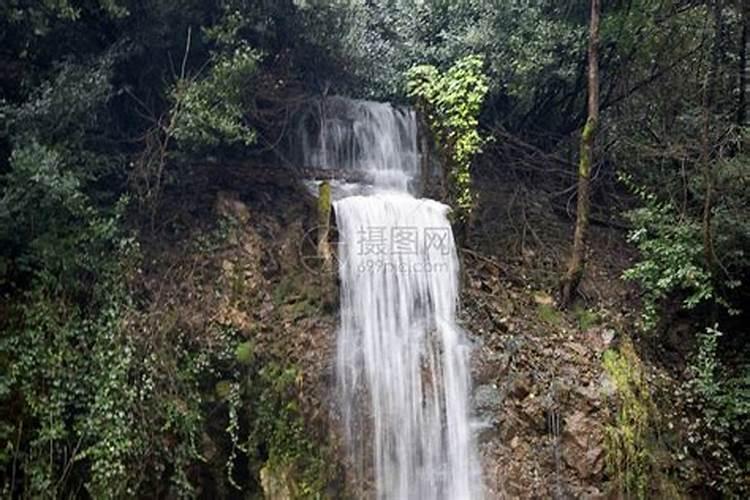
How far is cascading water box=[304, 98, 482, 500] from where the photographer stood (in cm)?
677

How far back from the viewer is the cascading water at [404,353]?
6773 millimetres

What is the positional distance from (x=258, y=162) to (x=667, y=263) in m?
5.38

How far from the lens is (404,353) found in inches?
286

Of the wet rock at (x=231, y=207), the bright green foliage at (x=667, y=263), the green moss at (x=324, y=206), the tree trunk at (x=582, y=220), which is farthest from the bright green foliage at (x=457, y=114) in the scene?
the wet rock at (x=231, y=207)

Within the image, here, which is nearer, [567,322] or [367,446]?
[367,446]

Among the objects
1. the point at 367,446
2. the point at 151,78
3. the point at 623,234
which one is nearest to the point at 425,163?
the point at 623,234

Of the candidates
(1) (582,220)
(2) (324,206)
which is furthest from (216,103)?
(1) (582,220)

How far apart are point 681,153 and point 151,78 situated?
6749 mm

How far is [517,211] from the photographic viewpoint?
9.58 metres

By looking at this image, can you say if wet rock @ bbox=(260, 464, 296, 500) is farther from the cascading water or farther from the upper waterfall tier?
the upper waterfall tier

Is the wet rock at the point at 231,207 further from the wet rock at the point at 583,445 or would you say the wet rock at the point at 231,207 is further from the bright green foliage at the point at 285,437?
the wet rock at the point at 583,445

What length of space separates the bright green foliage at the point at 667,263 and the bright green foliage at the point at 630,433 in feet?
2.65

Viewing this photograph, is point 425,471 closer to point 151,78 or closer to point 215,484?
point 215,484

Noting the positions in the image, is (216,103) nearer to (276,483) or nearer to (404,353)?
(404,353)
